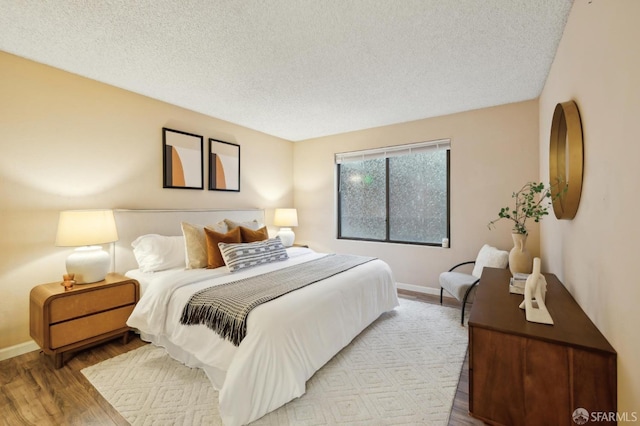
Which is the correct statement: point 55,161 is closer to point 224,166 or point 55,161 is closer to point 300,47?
point 224,166

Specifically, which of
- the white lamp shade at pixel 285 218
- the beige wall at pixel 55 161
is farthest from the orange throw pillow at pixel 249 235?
the white lamp shade at pixel 285 218

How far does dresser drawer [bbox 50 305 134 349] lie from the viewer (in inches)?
86.0

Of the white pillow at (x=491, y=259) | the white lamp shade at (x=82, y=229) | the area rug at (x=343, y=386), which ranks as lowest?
the area rug at (x=343, y=386)

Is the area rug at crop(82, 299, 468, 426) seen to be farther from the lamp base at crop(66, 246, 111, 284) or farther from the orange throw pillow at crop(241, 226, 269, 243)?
the orange throw pillow at crop(241, 226, 269, 243)

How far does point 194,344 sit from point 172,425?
0.49 m

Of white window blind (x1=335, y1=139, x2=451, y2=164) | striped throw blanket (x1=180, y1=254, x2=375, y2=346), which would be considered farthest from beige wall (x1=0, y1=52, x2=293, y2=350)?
white window blind (x1=335, y1=139, x2=451, y2=164)

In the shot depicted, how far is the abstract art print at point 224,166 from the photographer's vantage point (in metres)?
3.87

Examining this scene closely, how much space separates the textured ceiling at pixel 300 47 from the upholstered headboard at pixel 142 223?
1362mm

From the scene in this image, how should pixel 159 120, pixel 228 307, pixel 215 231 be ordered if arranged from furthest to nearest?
1. pixel 159 120
2. pixel 215 231
3. pixel 228 307

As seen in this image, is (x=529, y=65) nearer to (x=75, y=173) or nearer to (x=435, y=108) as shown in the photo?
(x=435, y=108)

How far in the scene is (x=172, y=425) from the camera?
1631 millimetres

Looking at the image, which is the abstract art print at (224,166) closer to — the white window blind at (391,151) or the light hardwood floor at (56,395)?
the white window blind at (391,151)

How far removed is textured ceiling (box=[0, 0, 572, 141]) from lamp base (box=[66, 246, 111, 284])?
1.70 m

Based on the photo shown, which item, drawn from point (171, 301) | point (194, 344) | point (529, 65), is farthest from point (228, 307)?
point (529, 65)
